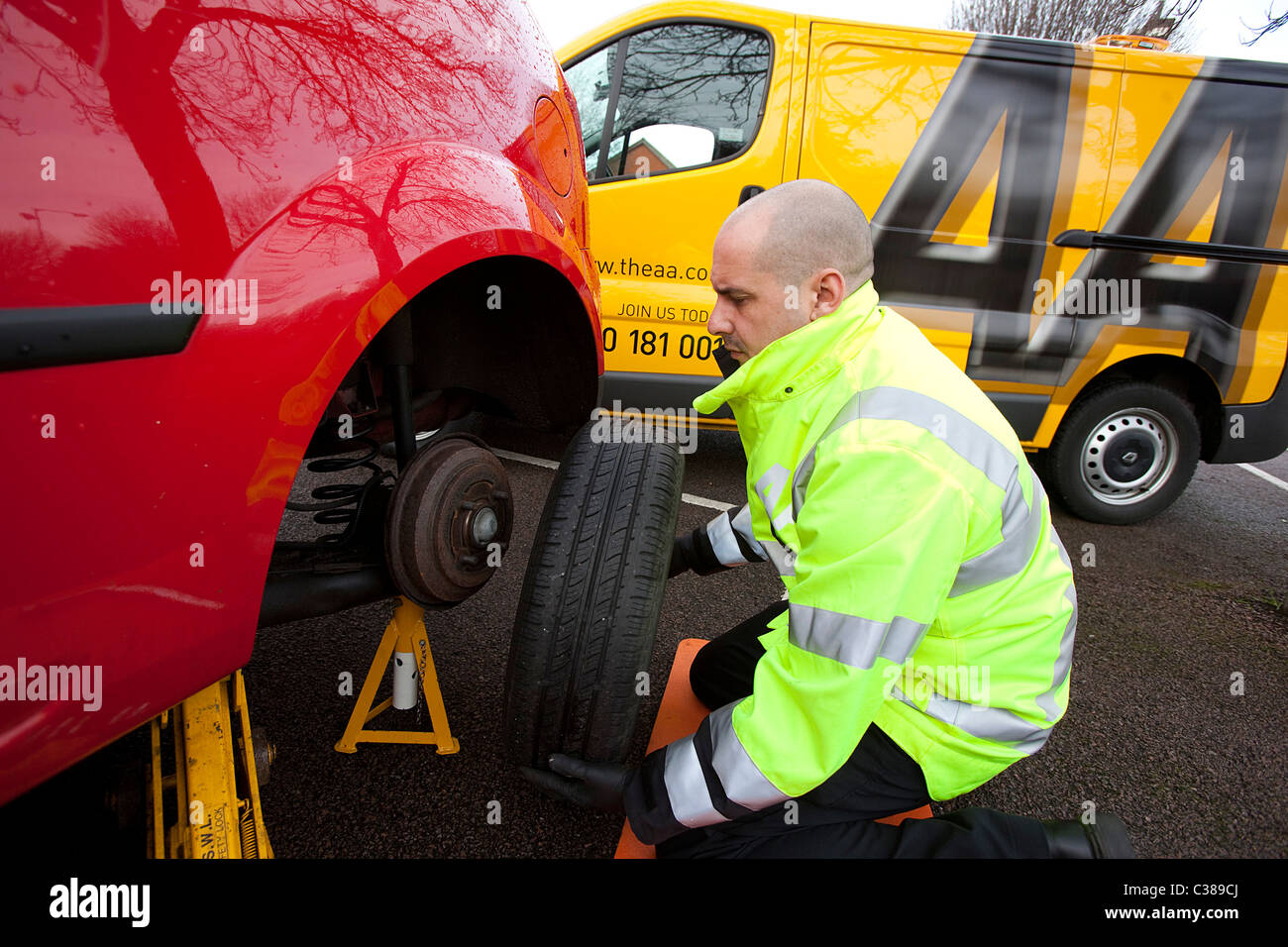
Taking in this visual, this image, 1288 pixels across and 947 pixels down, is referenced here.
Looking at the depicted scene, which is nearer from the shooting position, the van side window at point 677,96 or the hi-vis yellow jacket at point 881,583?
the hi-vis yellow jacket at point 881,583

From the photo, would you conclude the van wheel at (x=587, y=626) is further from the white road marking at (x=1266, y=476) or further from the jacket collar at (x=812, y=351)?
the white road marking at (x=1266, y=476)

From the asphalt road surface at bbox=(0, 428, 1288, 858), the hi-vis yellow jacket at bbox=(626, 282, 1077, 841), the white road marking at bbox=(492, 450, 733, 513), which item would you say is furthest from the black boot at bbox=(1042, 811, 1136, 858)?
the white road marking at bbox=(492, 450, 733, 513)

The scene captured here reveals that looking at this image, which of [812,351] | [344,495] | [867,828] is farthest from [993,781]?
[344,495]

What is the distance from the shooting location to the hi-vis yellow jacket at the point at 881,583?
3.49ft

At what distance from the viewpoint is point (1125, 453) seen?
11.4 ft

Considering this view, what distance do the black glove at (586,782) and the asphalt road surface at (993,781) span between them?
18 cm

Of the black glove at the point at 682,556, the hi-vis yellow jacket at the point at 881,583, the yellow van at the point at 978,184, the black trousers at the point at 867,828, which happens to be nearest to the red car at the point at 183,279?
the hi-vis yellow jacket at the point at 881,583

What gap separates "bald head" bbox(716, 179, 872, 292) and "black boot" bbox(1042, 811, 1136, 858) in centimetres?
109

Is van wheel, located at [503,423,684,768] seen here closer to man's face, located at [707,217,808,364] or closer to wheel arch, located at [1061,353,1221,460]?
man's face, located at [707,217,808,364]

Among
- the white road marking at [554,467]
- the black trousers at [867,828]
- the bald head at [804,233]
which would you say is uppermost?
the bald head at [804,233]

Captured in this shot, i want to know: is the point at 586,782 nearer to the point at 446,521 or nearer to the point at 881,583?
the point at 446,521

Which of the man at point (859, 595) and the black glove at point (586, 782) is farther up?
the man at point (859, 595)
